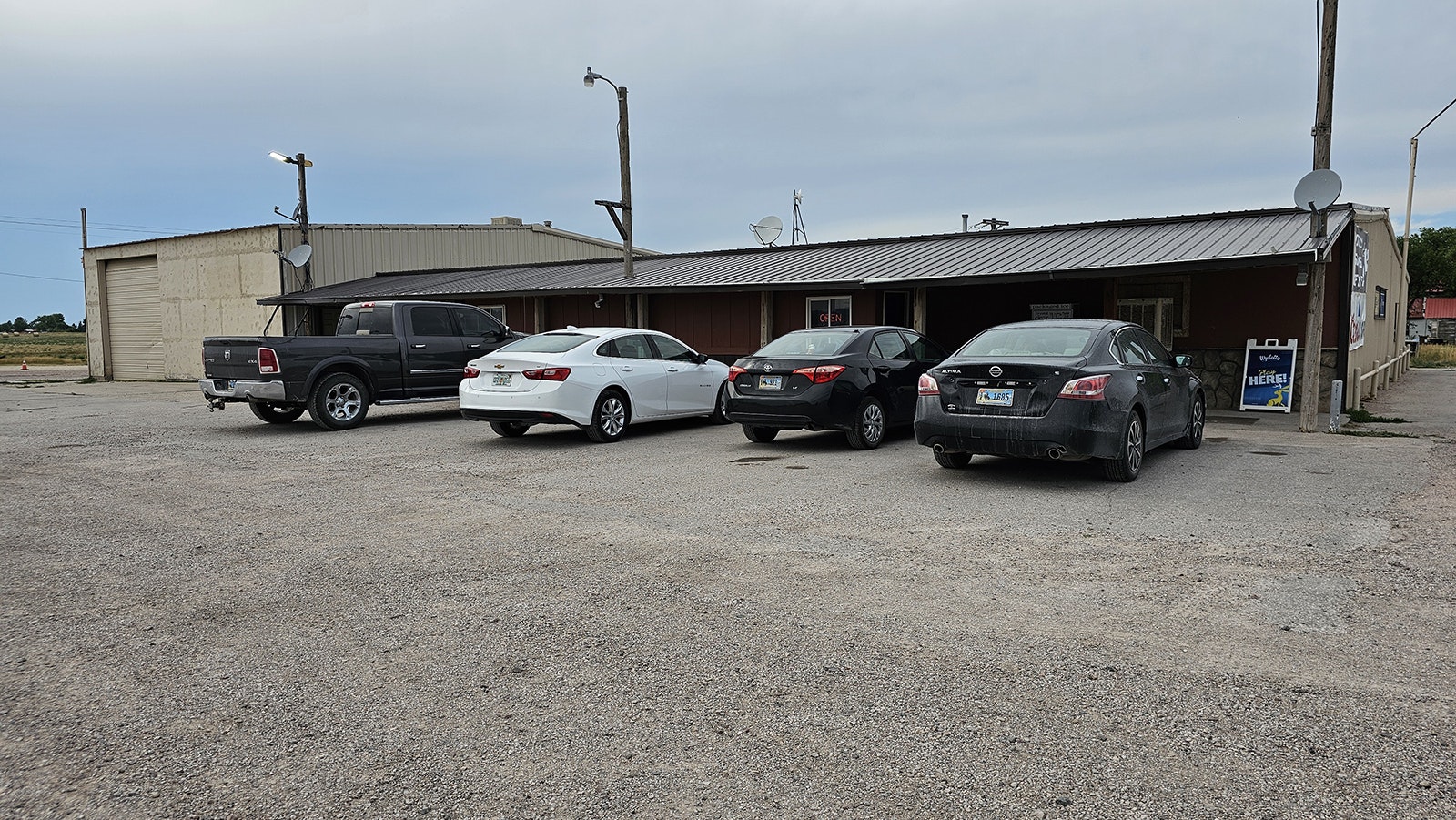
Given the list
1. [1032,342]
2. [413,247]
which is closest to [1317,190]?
[1032,342]

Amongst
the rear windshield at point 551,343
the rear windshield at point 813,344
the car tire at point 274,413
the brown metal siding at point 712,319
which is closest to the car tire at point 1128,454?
the rear windshield at point 813,344

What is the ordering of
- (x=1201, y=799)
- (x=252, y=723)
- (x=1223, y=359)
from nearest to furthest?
(x=1201, y=799), (x=252, y=723), (x=1223, y=359)

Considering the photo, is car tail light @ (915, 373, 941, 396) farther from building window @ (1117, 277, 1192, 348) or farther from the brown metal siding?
the brown metal siding

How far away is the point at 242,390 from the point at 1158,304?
48.6ft

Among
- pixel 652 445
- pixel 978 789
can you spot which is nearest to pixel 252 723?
pixel 978 789

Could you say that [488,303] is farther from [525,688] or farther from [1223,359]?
[525,688]

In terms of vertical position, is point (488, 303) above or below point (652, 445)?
above

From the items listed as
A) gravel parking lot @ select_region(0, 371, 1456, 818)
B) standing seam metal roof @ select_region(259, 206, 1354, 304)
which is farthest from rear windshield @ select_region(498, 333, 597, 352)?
standing seam metal roof @ select_region(259, 206, 1354, 304)

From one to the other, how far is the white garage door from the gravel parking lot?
27.1m

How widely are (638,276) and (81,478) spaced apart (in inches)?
575

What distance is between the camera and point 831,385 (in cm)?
1091

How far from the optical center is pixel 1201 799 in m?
3.02

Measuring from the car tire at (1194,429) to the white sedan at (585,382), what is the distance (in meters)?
5.32

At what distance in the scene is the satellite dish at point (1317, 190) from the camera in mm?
12508
